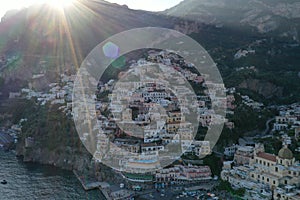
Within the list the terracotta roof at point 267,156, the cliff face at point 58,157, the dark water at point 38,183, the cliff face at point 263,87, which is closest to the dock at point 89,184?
the dark water at point 38,183

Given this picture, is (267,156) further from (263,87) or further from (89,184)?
(263,87)

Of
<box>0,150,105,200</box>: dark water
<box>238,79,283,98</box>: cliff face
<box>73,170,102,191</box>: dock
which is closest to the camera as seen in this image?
<box>0,150,105,200</box>: dark water

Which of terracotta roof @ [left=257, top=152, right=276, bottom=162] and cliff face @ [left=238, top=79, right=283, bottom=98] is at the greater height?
cliff face @ [left=238, top=79, right=283, bottom=98]

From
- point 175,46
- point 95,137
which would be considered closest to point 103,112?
point 95,137

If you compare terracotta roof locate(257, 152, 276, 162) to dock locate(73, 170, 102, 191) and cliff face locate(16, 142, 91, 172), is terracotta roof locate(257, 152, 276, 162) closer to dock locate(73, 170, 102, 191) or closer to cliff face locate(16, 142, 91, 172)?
dock locate(73, 170, 102, 191)

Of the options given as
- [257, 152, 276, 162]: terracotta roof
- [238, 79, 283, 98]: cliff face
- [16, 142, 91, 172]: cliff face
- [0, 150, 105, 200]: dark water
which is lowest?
[0, 150, 105, 200]: dark water

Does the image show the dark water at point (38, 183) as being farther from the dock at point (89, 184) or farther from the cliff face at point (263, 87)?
the cliff face at point (263, 87)

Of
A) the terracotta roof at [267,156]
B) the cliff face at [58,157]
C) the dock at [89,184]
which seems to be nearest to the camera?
the terracotta roof at [267,156]

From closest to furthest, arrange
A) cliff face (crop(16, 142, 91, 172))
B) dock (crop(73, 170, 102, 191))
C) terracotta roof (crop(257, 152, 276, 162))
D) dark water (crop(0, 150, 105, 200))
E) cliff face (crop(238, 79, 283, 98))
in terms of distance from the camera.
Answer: terracotta roof (crop(257, 152, 276, 162)), dark water (crop(0, 150, 105, 200)), dock (crop(73, 170, 102, 191)), cliff face (crop(16, 142, 91, 172)), cliff face (crop(238, 79, 283, 98))

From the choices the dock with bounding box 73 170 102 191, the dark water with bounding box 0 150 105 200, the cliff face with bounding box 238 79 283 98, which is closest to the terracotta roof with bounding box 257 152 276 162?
the dark water with bounding box 0 150 105 200
